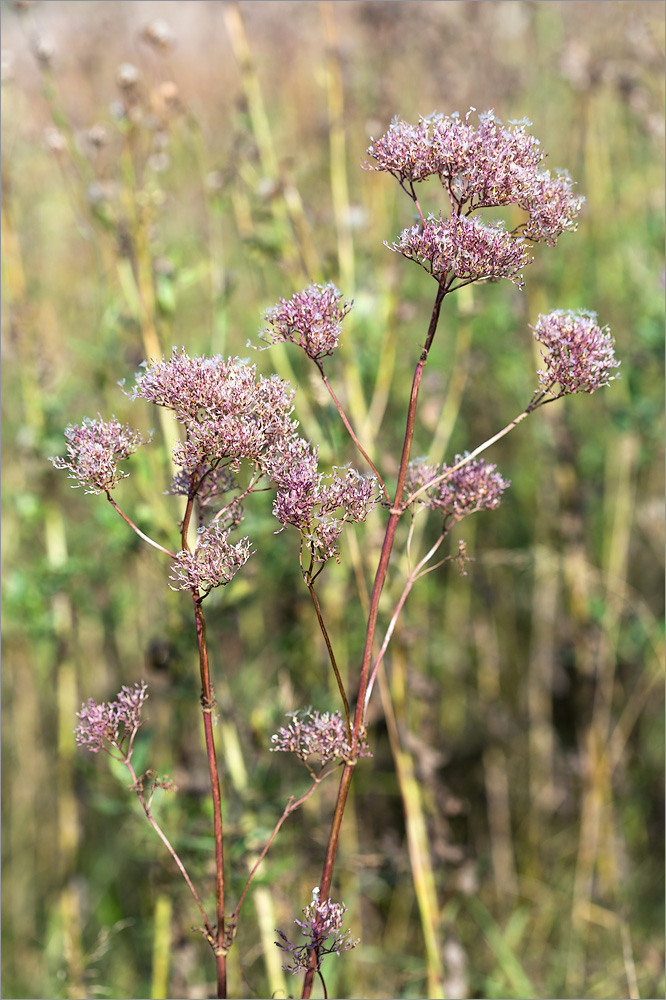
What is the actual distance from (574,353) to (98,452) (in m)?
0.58

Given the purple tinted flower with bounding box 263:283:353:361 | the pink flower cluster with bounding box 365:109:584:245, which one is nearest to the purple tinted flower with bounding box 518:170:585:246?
the pink flower cluster with bounding box 365:109:584:245

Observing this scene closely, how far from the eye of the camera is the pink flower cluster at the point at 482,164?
95cm

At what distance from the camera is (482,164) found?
3.12 ft

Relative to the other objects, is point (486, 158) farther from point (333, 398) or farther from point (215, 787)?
point (215, 787)

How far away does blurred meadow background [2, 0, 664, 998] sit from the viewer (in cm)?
201

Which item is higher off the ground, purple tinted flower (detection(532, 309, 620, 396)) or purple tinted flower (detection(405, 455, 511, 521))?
purple tinted flower (detection(532, 309, 620, 396))

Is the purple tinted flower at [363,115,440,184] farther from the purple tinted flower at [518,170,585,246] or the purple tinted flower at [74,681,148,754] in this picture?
the purple tinted flower at [74,681,148,754]

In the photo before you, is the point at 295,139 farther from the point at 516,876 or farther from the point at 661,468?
the point at 516,876

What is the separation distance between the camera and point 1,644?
2947 millimetres

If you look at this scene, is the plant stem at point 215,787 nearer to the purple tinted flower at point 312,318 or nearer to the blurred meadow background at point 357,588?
the purple tinted flower at point 312,318

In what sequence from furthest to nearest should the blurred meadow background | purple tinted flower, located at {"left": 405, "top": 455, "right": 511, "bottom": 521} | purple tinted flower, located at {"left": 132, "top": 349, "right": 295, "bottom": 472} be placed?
1. the blurred meadow background
2. purple tinted flower, located at {"left": 405, "top": 455, "right": 511, "bottom": 521}
3. purple tinted flower, located at {"left": 132, "top": 349, "right": 295, "bottom": 472}

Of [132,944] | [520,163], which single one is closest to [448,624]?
[132,944]

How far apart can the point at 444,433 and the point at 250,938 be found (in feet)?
5.07

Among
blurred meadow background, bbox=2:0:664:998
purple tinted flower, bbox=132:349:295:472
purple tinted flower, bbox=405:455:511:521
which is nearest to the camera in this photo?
purple tinted flower, bbox=132:349:295:472
